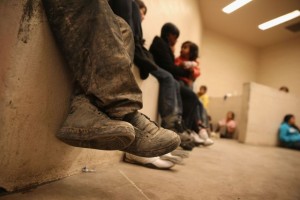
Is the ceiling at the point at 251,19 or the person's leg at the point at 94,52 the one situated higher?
the ceiling at the point at 251,19

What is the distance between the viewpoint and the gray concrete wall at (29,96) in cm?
57

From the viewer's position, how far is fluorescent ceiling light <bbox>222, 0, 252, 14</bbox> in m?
5.29

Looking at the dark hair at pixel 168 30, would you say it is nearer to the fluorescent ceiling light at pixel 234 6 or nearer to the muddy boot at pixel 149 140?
the muddy boot at pixel 149 140

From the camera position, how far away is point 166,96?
174cm

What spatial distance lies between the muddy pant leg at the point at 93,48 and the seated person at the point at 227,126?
506 centimetres

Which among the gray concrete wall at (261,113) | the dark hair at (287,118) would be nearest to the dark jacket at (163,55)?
the gray concrete wall at (261,113)

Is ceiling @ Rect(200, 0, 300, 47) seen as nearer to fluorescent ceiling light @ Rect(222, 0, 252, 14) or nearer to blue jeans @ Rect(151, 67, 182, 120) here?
fluorescent ceiling light @ Rect(222, 0, 252, 14)

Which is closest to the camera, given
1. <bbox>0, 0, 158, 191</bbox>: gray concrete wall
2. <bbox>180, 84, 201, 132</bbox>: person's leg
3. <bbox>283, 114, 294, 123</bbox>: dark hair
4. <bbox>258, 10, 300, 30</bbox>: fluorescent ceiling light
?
<bbox>0, 0, 158, 191</bbox>: gray concrete wall

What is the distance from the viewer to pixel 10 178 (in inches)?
23.2

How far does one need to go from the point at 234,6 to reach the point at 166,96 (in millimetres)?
4906

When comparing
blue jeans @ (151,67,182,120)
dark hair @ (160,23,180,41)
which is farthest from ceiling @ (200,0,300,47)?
blue jeans @ (151,67,182,120)

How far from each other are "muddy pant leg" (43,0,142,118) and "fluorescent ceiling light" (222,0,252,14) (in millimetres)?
5597

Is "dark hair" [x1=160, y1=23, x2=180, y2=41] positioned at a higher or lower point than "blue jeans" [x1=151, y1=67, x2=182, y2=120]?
higher

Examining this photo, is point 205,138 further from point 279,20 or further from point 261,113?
point 279,20
